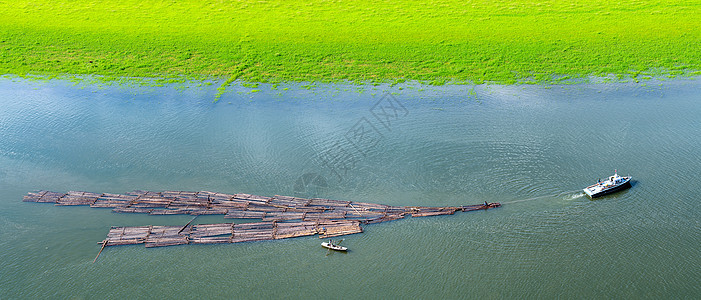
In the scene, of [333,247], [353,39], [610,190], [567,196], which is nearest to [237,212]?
[333,247]

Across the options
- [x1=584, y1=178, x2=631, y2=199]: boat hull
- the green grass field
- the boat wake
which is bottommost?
[x1=584, y1=178, x2=631, y2=199]: boat hull

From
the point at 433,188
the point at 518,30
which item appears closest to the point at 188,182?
the point at 433,188

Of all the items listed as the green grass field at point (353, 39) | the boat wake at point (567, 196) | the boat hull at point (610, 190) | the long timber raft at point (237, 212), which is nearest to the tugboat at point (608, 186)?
the boat hull at point (610, 190)

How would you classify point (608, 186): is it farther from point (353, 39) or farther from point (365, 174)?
point (353, 39)

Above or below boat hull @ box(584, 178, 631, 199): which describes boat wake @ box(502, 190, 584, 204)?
above

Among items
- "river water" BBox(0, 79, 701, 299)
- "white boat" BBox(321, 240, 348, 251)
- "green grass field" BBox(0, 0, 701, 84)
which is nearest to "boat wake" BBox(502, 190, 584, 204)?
"river water" BBox(0, 79, 701, 299)

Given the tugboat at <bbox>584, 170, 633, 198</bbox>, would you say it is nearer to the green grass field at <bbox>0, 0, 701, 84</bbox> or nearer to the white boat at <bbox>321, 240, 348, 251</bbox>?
the white boat at <bbox>321, 240, 348, 251</bbox>

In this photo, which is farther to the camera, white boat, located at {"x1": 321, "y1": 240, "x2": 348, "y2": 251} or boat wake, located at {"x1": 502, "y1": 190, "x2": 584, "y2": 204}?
boat wake, located at {"x1": 502, "y1": 190, "x2": 584, "y2": 204}
